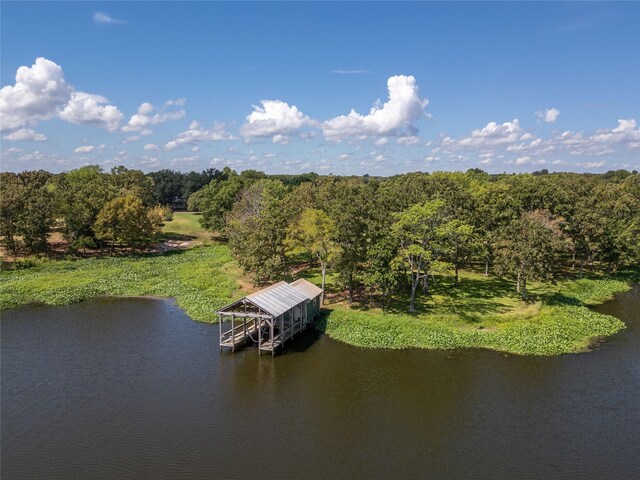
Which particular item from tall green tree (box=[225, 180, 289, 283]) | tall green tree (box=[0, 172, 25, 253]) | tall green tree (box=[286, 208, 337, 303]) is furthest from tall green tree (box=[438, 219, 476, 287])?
tall green tree (box=[0, 172, 25, 253])

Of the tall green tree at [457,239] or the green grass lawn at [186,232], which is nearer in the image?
the tall green tree at [457,239]

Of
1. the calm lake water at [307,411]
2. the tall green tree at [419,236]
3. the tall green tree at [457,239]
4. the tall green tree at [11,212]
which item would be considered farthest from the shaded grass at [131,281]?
the tall green tree at [457,239]

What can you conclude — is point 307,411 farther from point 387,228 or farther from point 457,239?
point 457,239

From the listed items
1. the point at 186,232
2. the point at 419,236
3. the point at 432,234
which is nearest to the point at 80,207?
the point at 186,232

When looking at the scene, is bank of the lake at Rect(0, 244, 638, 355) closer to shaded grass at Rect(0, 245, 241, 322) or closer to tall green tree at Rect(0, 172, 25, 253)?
shaded grass at Rect(0, 245, 241, 322)

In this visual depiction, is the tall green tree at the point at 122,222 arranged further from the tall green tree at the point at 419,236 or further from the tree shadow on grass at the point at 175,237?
the tall green tree at the point at 419,236

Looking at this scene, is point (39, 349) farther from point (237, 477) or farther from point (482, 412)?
point (482, 412)

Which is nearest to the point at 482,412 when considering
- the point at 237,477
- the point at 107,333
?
the point at 237,477
